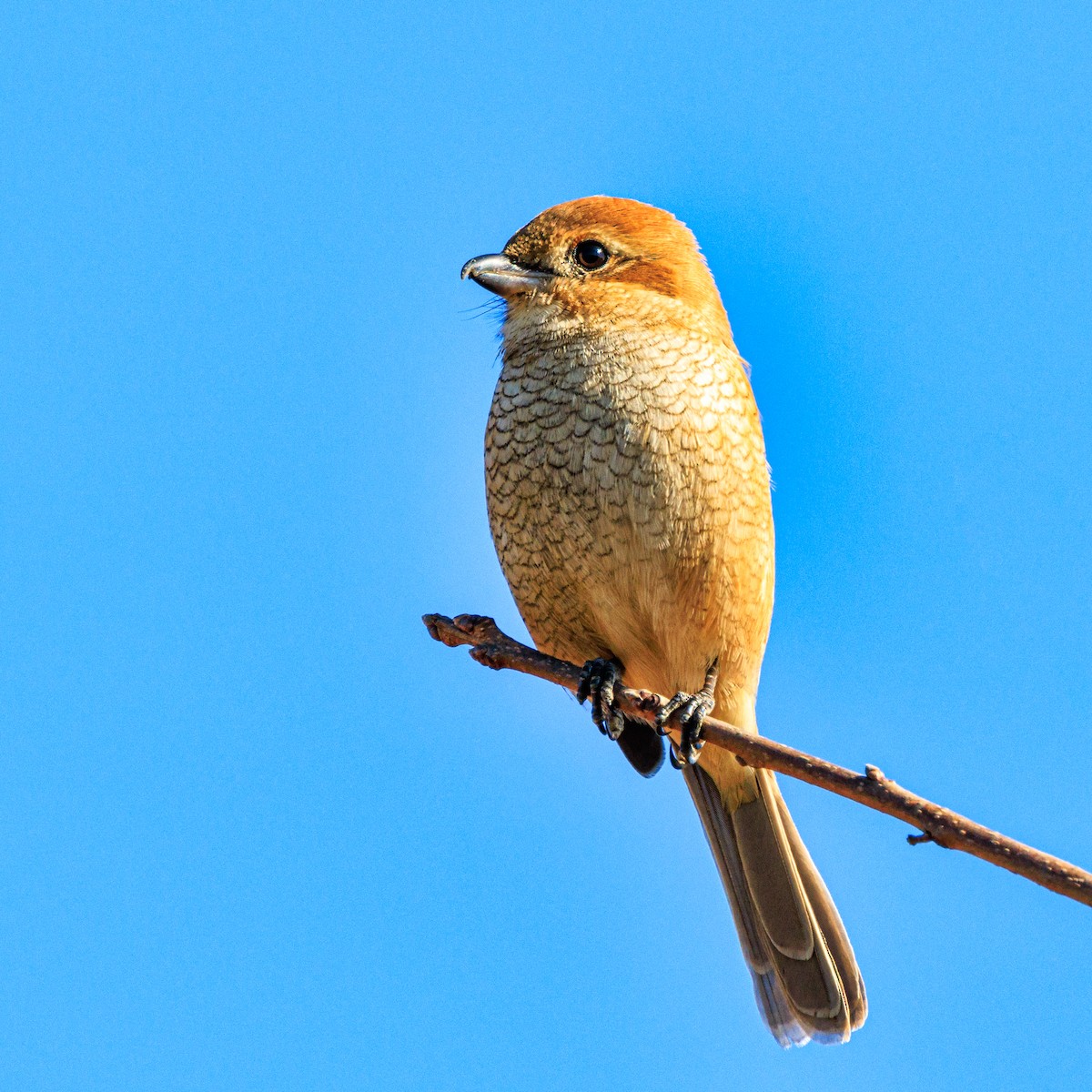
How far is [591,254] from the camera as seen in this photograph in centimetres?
521

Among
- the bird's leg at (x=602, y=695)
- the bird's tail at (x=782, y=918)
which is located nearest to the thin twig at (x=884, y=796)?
the bird's leg at (x=602, y=695)

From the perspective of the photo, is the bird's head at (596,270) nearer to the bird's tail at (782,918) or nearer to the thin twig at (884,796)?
the thin twig at (884,796)

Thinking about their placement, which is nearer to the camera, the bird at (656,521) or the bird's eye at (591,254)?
the bird at (656,521)

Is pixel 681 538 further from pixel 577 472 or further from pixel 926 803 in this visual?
pixel 926 803

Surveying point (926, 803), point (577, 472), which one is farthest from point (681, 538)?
point (926, 803)

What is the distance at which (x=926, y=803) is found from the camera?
3.04 meters

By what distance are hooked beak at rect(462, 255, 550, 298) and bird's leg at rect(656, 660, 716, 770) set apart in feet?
5.61

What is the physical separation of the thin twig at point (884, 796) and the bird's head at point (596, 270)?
1.56 metres

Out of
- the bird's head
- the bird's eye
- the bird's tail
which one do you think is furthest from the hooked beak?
the bird's tail

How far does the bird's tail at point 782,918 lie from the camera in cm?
492

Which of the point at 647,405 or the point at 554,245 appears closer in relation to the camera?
the point at 647,405

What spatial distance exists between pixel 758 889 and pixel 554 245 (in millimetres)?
2627

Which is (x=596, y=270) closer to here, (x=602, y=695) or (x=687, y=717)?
(x=602, y=695)

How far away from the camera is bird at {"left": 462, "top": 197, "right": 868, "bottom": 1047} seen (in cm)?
467
